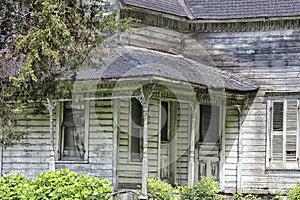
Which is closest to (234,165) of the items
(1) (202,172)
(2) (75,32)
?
(1) (202,172)

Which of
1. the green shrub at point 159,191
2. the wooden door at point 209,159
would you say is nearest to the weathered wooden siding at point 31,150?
the green shrub at point 159,191

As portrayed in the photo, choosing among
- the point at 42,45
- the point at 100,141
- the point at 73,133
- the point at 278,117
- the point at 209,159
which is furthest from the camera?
the point at 209,159

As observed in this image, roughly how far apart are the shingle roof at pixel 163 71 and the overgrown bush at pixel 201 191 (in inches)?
96.2

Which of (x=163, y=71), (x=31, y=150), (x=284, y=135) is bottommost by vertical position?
(x=31, y=150)

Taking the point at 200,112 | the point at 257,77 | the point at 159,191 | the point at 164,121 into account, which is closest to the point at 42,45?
the point at 159,191

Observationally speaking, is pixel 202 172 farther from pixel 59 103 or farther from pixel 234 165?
pixel 59 103

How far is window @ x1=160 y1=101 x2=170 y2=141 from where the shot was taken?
20.8 meters

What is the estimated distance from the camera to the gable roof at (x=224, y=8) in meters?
20.9

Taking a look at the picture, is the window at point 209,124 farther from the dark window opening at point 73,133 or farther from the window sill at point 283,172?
the dark window opening at point 73,133

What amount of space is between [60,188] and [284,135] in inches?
333

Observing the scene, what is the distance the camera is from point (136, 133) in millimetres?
19781

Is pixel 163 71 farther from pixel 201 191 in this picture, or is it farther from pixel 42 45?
pixel 42 45

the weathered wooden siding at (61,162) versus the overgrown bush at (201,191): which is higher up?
the weathered wooden siding at (61,162)

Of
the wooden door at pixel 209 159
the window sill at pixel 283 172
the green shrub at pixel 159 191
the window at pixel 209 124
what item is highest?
the window at pixel 209 124
